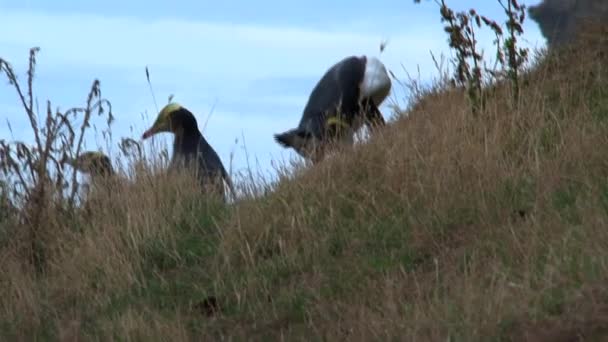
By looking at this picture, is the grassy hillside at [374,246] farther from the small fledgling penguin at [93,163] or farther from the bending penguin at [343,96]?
the bending penguin at [343,96]

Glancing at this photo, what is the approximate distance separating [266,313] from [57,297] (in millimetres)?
1807

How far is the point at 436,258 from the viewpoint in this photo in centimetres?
758

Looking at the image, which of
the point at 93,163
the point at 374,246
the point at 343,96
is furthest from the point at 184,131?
the point at 374,246

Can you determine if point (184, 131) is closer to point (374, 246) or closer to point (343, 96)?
point (343, 96)

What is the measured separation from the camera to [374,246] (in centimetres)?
812

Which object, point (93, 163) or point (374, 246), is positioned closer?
point (374, 246)

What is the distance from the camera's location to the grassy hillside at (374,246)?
21.2ft

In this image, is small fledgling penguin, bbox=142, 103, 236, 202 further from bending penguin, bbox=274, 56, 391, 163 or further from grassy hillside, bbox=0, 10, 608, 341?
grassy hillside, bbox=0, 10, 608, 341

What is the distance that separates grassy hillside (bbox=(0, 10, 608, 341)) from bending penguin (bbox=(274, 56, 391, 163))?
9.25 feet

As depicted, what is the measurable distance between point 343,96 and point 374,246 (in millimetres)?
5839

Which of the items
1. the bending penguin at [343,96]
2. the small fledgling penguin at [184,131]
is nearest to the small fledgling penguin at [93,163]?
the small fledgling penguin at [184,131]

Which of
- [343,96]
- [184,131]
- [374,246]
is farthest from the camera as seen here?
[343,96]

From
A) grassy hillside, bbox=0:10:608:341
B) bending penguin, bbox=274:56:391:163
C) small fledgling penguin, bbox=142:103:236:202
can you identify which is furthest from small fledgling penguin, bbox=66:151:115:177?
bending penguin, bbox=274:56:391:163

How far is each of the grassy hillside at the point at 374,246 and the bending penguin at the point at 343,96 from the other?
2820mm
